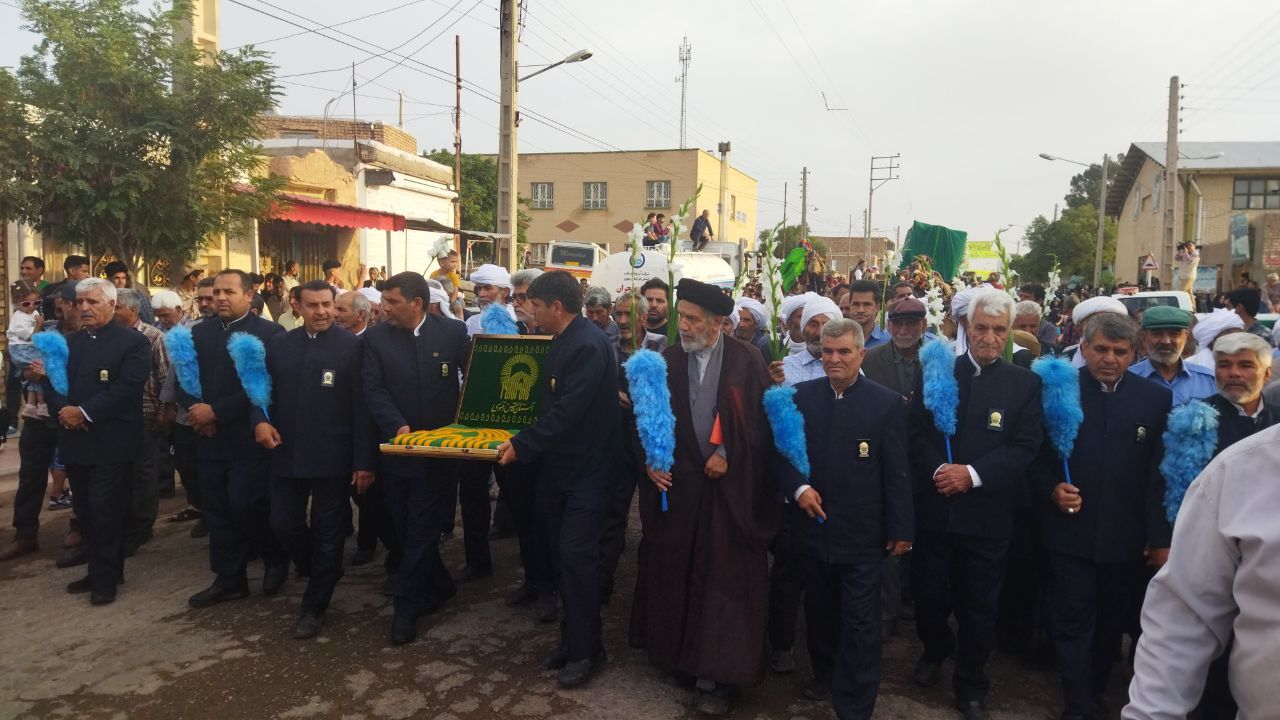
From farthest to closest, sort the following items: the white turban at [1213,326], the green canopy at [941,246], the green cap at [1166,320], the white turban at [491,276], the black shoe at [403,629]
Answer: the green canopy at [941,246]
the white turban at [491,276]
the white turban at [1213,326]
the black shoe at [403,629]
the green cap at [1166,320]

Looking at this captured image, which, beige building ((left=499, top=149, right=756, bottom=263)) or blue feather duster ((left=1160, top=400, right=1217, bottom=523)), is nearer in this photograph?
blue feather duster ((left=1160, top=400, right=1217, bottom=523))

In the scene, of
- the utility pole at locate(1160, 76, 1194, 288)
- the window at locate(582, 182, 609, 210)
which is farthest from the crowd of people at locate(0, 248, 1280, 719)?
the window at locate(582, 182, 609, 210)

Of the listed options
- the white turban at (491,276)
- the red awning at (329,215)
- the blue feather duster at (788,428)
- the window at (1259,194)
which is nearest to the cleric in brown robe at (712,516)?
the blue feather duster at (788,428)

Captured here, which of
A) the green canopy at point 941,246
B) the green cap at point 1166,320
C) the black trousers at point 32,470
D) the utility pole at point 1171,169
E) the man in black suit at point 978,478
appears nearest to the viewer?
the man in black suit at point 978,478

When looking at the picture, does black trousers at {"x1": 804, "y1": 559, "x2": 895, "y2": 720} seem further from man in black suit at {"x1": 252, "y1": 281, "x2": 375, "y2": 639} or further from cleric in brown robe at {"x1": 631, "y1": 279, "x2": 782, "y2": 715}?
man in black suit at {"x1": 252, "y1": 281, "x2": 375, "y2": 639}

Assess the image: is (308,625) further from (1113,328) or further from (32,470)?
(1113,328)

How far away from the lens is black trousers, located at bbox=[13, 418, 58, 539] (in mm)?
6238

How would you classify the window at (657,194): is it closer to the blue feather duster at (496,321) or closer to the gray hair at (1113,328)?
the blue feather duster at (496,321)

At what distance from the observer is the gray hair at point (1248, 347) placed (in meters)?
3.90

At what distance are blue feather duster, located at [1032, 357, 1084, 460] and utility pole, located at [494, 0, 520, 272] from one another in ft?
39.6

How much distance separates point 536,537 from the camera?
5.45 m

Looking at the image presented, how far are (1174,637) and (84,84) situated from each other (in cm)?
1200

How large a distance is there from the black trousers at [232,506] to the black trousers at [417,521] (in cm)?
97

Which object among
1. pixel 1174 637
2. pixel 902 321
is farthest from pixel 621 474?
pixel 1174 637
